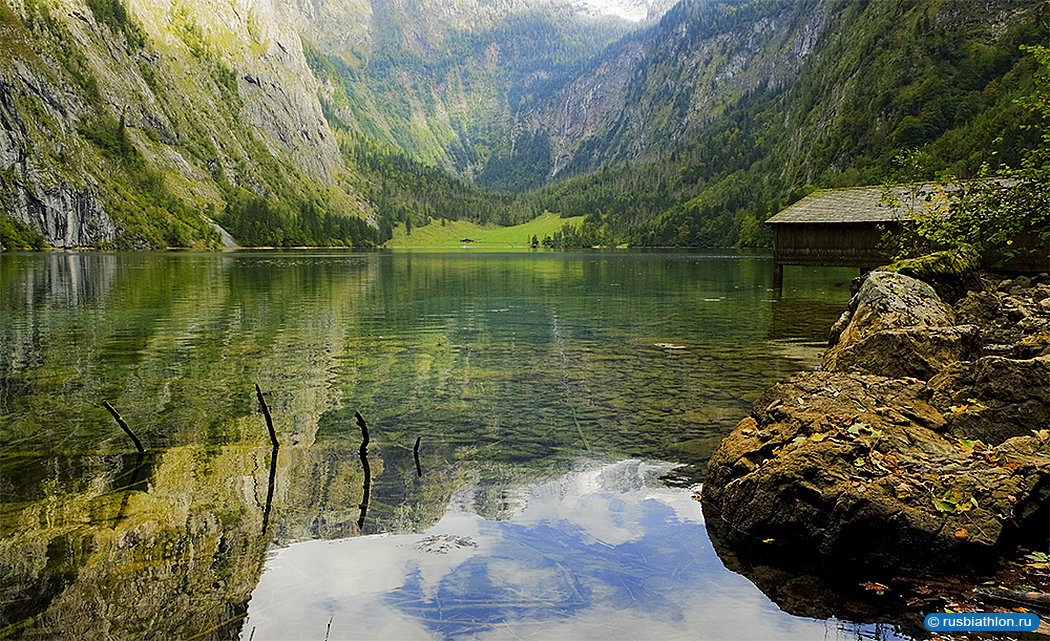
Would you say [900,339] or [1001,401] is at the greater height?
[900,339]

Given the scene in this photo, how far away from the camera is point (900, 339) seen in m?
15.8

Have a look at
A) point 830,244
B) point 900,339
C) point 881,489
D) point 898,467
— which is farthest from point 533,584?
point 830,244

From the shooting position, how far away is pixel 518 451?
47.3ft

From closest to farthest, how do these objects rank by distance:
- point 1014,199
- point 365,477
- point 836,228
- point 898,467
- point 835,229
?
1. point 898,467
2. point 365,477
3. point 1014,199
4. point 836,228
5. point 835,229

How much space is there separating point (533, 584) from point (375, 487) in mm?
4228

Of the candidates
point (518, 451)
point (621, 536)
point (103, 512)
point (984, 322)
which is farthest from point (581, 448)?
point (984, 322)

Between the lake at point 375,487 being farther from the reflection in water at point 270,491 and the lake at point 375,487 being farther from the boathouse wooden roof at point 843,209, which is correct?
the boathouse wooden roof at point 843,209

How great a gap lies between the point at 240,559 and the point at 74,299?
138 ft

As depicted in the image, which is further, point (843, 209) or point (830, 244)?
point (830, 244)

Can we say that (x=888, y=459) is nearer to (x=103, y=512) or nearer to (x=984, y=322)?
(x=103, y=512)

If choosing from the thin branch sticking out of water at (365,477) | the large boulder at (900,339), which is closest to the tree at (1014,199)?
the large boulder at (900,339)

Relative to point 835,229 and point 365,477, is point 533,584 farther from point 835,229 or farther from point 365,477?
point 835,229

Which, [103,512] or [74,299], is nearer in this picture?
[103,512]

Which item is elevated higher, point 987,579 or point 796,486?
point 796,486
